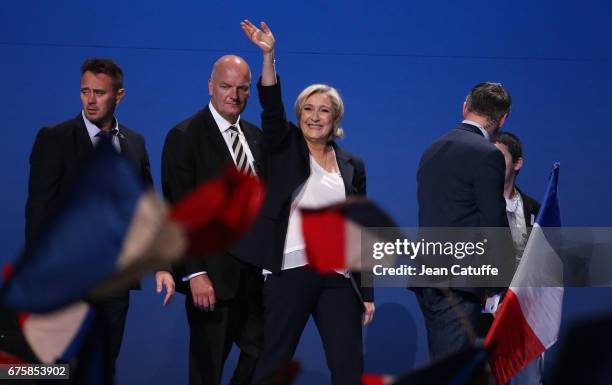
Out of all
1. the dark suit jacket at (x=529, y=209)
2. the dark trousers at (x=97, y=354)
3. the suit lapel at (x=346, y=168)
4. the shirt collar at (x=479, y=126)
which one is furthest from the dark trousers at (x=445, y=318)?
the dark trousers at (x=97, y=354)

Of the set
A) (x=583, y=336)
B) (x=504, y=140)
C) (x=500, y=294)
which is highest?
(x=504, y=140)

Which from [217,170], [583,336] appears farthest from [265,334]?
[583,336]

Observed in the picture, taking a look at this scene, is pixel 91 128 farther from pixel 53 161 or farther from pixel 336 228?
pixel 336 228

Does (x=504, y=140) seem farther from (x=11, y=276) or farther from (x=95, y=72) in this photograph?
(x=11, y=276)

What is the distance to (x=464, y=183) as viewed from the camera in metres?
2.59

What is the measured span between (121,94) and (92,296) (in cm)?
260

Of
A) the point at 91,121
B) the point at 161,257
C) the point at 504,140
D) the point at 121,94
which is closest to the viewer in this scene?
the point at 161,257

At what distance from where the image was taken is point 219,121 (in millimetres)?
2709

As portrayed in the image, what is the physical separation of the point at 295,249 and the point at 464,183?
0.53 meters

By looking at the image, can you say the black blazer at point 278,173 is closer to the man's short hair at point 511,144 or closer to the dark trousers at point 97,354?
the man's short hair at point 511,144

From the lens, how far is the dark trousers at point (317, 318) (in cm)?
259

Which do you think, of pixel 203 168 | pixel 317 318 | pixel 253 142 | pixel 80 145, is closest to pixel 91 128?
pixel 80 145

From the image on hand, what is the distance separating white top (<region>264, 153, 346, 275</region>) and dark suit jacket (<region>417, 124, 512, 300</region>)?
0.94 feet

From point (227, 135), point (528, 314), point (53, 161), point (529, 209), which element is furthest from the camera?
point (529, 209)
